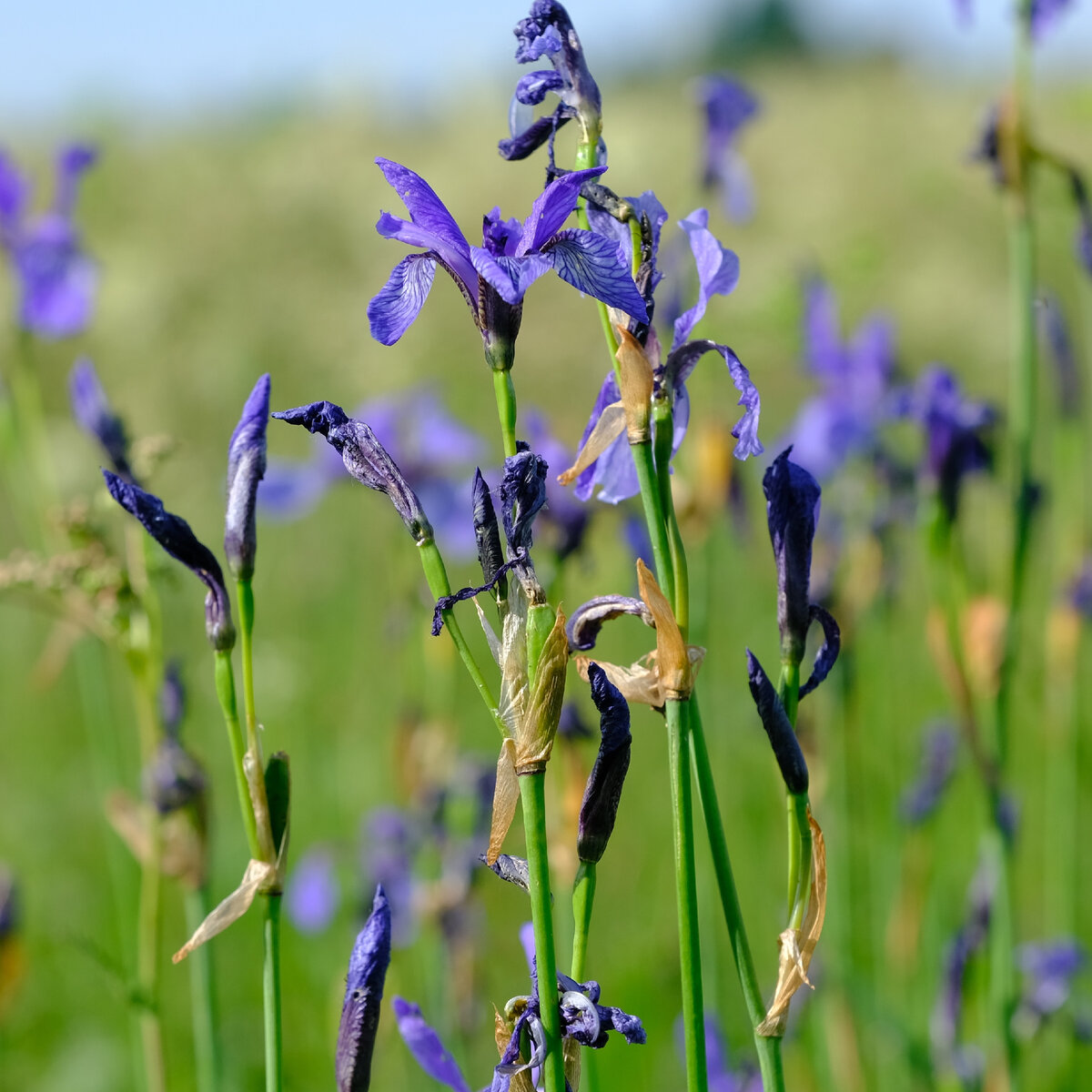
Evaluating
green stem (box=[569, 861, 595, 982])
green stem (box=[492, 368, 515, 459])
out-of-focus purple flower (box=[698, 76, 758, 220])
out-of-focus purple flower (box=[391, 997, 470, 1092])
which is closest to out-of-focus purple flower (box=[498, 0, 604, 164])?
green stem (box=[492, 368, 515, 459])

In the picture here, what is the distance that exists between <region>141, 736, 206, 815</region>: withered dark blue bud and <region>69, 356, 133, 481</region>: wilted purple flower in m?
0.27

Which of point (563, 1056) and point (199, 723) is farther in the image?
point (199, 723)

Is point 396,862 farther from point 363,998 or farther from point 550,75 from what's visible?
point 550,75

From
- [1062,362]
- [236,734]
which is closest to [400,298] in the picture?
[236,734]

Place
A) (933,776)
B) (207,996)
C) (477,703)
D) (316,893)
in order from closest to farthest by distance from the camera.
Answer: (207,996)
(933,776)
(316,893)
(477,703)

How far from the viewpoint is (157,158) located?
36.9ft

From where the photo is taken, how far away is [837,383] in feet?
6.82

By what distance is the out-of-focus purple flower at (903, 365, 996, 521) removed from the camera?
1417 mm

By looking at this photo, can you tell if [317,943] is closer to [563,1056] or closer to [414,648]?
[414,648]

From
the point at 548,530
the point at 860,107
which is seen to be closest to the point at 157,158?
the point at 860,107

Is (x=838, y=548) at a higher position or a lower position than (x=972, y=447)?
higher

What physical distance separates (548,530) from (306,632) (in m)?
3.12

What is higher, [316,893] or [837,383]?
[837,383]

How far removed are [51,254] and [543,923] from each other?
5.16 ft
